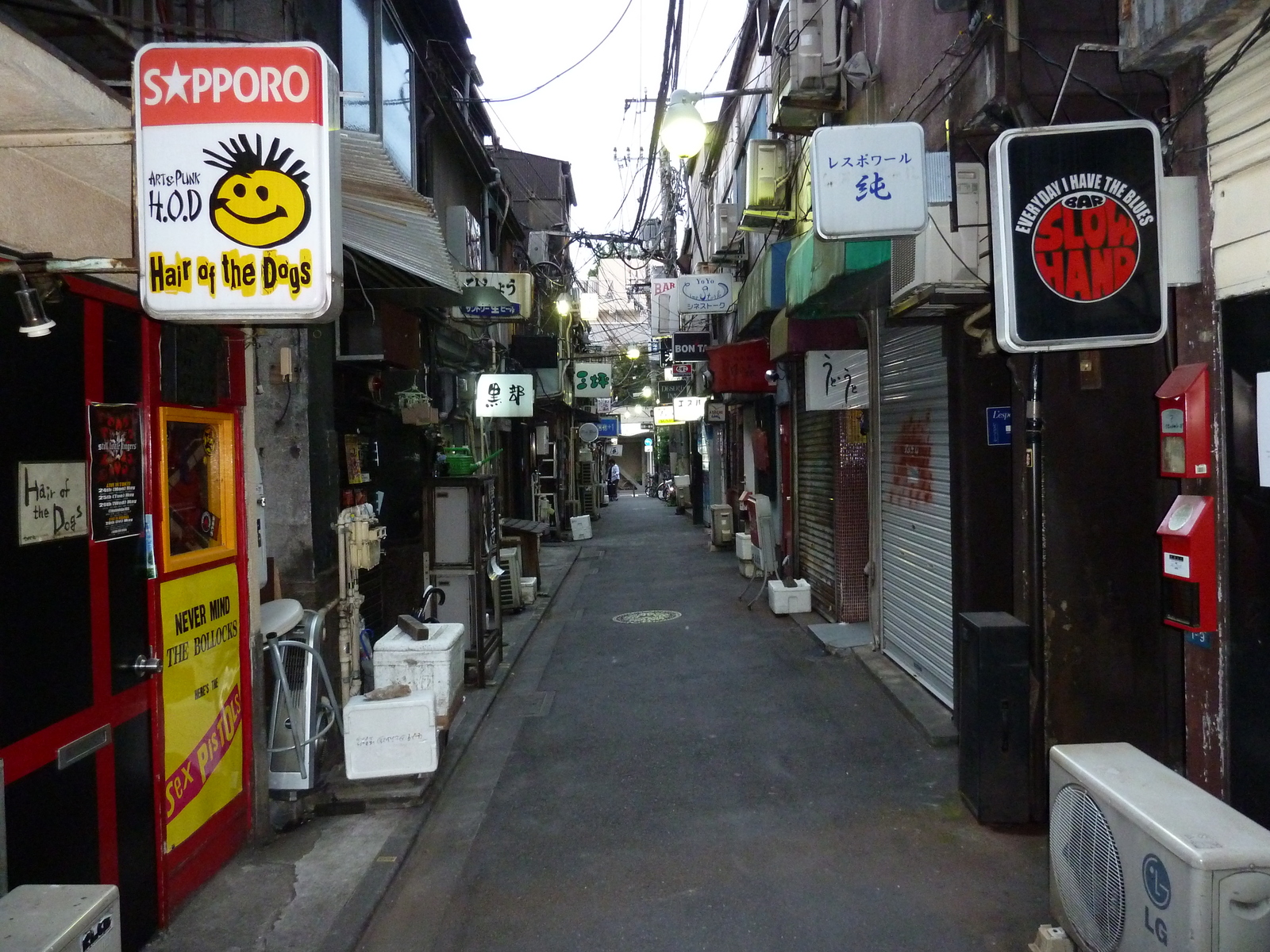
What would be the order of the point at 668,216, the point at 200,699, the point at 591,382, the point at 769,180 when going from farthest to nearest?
1. the point at 668,216
2. the point at 591,382
3. the point at 769,180
4. the point at 200,699

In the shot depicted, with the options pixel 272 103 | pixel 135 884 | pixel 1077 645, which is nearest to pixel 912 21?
pixel 1077 645

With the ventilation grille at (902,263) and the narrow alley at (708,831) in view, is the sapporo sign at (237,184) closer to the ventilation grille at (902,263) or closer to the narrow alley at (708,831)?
the narrow alley at (708,831)

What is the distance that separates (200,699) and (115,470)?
1497 millimetres

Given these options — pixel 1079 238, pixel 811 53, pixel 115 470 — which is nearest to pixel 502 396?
pixel 811 53

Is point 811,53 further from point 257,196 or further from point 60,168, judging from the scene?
point 60,168

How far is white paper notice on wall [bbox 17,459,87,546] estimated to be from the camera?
11.2 feet

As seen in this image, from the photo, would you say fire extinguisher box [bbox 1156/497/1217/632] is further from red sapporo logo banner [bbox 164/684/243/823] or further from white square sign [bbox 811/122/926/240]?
red sapporo logo banner [bbox 164/684/243/823]

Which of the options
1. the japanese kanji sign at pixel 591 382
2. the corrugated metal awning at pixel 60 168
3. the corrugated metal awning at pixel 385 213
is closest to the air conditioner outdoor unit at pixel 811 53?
the corrugated metal awning at pixel 385 213

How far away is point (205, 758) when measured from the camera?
15.6 feet

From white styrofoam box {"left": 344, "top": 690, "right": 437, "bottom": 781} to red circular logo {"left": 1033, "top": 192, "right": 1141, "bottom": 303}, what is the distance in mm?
4926

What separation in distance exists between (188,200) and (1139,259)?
15.3ft

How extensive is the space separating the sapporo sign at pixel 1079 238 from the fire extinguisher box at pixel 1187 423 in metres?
0.30

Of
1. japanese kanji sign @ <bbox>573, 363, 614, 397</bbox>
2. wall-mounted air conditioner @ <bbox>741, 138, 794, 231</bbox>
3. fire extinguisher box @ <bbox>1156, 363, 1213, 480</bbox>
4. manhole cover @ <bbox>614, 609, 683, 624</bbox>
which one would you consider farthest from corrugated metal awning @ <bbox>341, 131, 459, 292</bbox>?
japanese kanji sign @ <bbox>573, 363, 614, 397</bbox>

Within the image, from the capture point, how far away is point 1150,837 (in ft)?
9.45
